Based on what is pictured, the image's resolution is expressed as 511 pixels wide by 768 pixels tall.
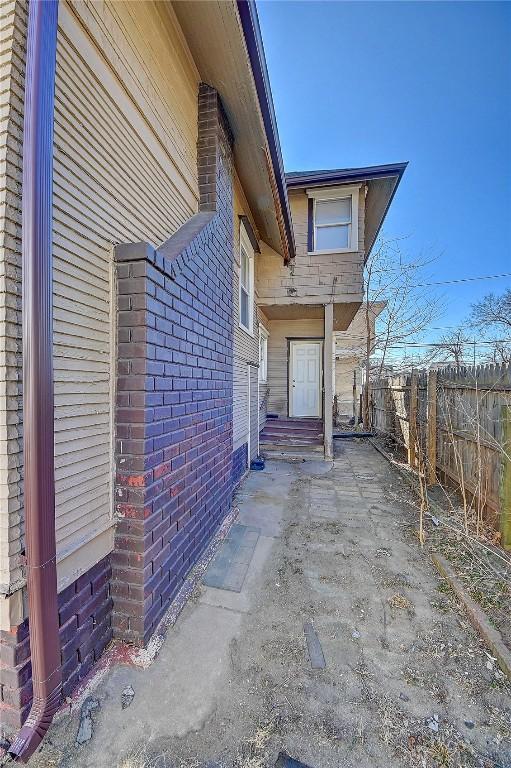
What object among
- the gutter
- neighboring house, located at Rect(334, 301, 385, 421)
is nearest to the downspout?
the gutter

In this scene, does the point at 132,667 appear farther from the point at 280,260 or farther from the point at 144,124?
the point at 280,260

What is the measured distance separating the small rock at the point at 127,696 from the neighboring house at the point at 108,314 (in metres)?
0.25

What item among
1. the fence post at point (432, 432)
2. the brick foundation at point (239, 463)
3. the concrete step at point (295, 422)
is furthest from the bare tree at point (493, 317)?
the brick foundation at point (239, 463)

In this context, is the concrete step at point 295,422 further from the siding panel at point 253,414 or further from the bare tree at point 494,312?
the bare tree at point 494,312

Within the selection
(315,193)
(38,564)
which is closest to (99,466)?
(38,564)

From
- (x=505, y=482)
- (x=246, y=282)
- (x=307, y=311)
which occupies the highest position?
(x=246, y=282)

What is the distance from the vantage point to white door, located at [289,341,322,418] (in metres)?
9.27

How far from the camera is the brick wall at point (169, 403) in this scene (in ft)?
6.35

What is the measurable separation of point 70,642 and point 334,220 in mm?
7785

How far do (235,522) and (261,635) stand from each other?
5.62ft

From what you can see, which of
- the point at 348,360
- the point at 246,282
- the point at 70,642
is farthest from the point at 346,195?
the point at 348,360

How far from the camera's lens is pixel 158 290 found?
6.86ft

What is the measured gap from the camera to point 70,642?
163cm

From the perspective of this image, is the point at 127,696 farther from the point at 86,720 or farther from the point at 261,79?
the point at 261,79
